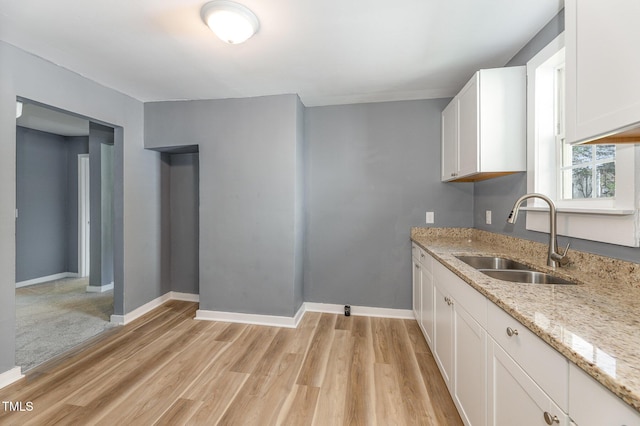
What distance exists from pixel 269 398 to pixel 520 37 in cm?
305

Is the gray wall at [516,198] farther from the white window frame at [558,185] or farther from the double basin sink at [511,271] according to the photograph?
the double basin sink at [511,271]

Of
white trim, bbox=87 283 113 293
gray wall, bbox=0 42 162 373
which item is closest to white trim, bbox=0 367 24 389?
gray wall, bbox=0 42 162 373

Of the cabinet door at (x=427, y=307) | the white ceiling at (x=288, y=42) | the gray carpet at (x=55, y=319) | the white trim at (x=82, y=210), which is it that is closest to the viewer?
the white ceiling at (x=288, y=42)

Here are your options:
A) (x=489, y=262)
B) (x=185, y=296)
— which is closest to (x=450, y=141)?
(x=489, y=262)

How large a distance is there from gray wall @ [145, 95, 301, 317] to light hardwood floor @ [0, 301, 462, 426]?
41 cm

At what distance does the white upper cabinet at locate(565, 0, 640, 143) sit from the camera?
84cm

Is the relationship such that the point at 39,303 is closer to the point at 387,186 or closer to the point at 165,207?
the point at 165,207

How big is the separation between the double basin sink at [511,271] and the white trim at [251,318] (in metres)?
1.81

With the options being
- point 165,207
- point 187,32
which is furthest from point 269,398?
point 165,207

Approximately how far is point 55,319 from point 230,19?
11.8ft

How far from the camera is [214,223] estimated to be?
3035 mm

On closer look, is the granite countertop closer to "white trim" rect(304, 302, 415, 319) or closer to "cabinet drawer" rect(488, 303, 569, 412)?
"cabinet drawer" rect(488, 303, 569, 412)

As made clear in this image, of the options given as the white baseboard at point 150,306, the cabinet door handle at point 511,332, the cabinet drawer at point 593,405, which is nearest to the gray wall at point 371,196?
the white baseboard at point 150,306

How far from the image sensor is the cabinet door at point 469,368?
1.24 m
